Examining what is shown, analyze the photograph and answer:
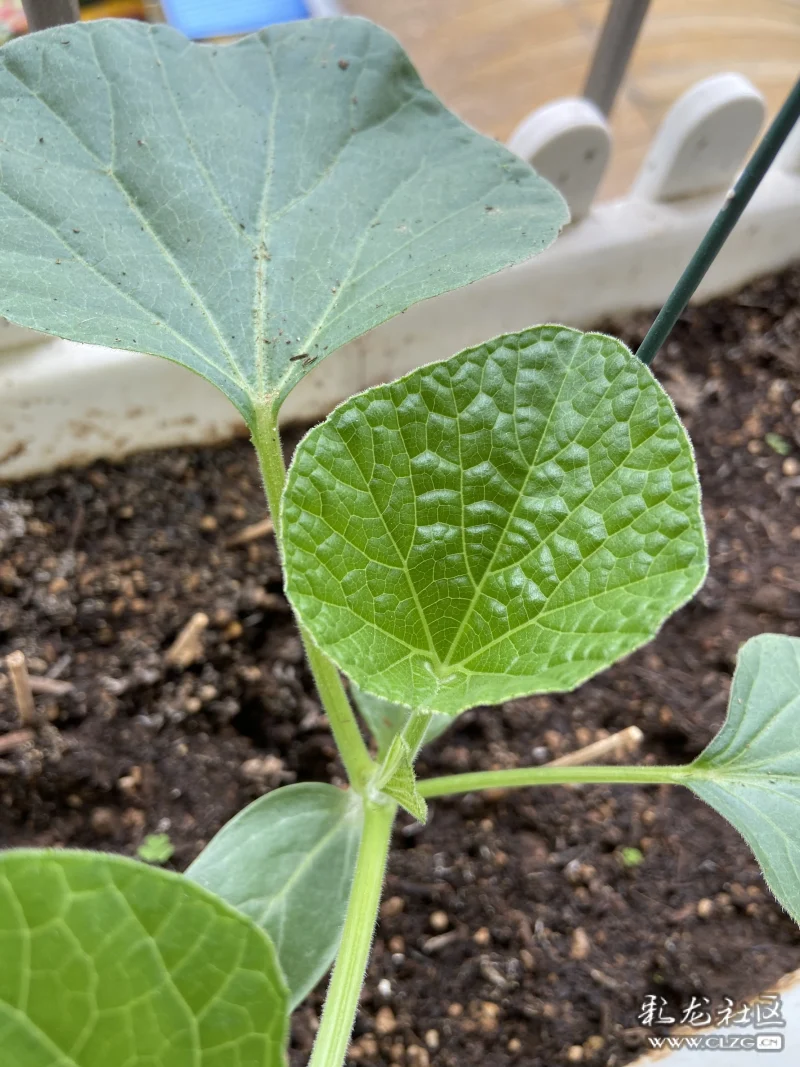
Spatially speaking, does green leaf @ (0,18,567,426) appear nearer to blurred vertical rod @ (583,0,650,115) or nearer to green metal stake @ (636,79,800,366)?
green metal stake @ (636,79,800,366)

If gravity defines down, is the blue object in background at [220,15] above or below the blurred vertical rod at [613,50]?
below

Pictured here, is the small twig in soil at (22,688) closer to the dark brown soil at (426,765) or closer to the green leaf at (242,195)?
the dark brown soil at (426,765)

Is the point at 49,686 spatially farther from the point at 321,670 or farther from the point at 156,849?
the point at 321,670

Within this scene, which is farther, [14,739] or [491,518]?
[14,739]

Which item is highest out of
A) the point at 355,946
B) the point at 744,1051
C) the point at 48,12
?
the point at 48,12

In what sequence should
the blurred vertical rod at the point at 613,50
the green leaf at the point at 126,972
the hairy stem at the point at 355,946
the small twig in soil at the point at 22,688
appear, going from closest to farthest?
the green leaf at the point at 126,972
the hairy stem at the point at 355,946
the small twig in soil at the point at 22,688
the blurred vertical rod at the point at 613,50

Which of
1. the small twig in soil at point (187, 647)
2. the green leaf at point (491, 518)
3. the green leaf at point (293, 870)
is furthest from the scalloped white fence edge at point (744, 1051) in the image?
the small twig in soil at point (187, 647)

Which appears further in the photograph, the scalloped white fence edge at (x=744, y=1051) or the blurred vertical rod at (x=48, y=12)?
the blurred vertical rod at (x=48, y=12)

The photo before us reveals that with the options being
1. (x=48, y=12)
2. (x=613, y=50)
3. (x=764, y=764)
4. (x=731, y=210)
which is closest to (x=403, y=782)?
(x=764, y=764)
